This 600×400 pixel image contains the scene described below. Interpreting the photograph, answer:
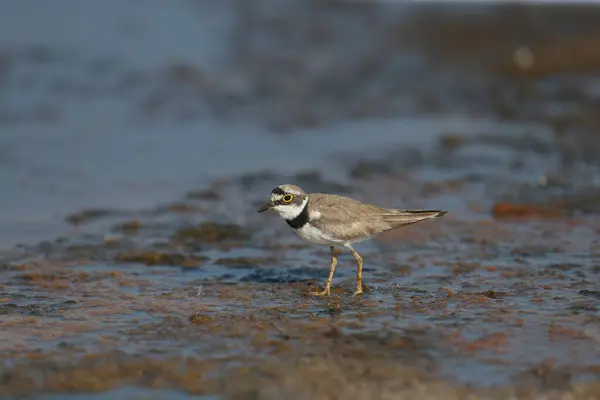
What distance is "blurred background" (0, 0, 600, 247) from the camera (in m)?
12.0

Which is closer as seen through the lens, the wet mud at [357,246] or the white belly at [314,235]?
the wet mud at [357,246]

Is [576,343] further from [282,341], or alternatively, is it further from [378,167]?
[378,167]

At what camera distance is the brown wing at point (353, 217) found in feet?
24.8

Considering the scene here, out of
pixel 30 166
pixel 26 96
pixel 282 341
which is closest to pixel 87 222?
pixel 30 166

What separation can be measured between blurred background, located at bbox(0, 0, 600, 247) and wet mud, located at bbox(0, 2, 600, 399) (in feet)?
0.18

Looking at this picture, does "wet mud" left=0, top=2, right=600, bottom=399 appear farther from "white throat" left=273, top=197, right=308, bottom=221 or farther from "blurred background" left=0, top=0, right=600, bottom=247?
"white throat" left=273, top=197, right=308, bottom=221

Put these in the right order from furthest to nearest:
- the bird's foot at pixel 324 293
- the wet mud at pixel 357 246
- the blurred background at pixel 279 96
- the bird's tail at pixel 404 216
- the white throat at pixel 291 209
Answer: the blurred background at pixel 279 96 → the bird's tail at pixel 404 216 → the white throat at pixel 291 209 → the bird's foot at pixel 324 293 → the wet mud at pixel 357 246

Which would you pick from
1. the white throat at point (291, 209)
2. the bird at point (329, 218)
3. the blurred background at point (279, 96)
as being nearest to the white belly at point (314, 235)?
the bird at point (329, 218)

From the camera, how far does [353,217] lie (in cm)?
771

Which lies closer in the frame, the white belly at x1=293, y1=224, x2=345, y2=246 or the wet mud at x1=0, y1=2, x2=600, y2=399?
the wet mud at x1=0, y1=2, x2=600, y2=399

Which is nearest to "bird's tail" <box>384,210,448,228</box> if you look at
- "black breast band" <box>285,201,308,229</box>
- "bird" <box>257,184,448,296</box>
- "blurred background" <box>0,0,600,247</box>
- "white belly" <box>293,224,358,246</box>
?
"bird" <box>257,184,448,296</box>

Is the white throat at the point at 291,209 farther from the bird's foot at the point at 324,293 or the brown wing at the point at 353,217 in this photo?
the bird's foot at the point at 324,293

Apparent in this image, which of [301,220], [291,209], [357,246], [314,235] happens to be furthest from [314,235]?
[357,246]

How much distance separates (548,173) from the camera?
11680 mm
